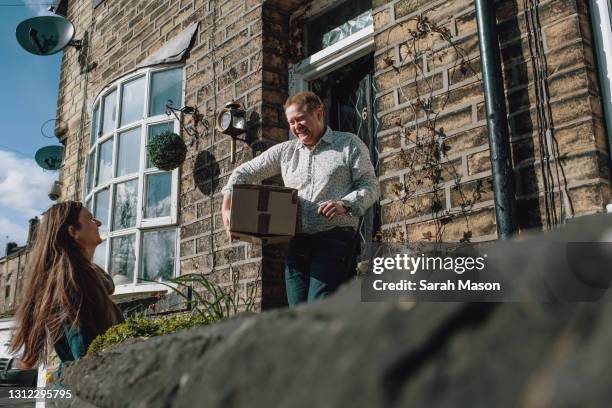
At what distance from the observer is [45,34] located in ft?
23.4

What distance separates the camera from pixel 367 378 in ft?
1.21

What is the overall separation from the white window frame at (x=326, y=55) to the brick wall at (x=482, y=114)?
0.64 m

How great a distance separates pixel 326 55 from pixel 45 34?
186 inches

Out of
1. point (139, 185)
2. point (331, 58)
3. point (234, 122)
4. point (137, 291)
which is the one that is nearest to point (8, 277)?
point (139, 185)

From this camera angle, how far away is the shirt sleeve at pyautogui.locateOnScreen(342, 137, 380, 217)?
8.70ft

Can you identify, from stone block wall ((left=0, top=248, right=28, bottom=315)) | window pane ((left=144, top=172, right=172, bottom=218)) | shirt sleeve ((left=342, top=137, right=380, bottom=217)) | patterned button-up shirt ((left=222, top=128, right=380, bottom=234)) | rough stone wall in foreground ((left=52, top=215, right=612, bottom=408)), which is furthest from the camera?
stone block wall ((left=0, top=248, right=28, bottom=315))

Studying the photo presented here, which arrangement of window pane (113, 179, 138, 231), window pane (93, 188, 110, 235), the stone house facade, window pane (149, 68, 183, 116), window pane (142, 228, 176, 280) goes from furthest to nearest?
window pane (93, 188, 110, 235) → window pane (113, 179, 138, 231) → window pane (149, 68, 183, 116) → window pane (142, 228, 176, 280) → the stone house facade

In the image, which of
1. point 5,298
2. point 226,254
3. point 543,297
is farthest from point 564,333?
point 5,298

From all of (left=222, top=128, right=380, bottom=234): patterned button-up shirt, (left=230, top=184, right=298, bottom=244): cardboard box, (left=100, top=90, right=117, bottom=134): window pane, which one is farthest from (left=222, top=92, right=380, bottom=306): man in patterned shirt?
(left=100, top=90, right=117, bottom=134): window pane

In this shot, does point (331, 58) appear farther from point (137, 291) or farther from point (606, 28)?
point (137, 291)

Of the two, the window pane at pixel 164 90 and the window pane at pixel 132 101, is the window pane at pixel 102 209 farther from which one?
the window pane at pixel 164 90

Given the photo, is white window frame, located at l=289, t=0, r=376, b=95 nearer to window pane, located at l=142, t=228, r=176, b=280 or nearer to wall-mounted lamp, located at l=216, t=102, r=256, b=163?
wall-mounted lamp, located at l=216, t=102, r=256, b=163

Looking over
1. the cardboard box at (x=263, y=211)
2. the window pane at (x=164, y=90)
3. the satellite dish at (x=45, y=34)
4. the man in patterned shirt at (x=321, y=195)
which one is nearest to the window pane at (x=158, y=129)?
the window pane at (x=164, y=90)

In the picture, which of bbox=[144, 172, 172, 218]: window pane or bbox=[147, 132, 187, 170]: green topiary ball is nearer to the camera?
bbox=[147, 132, 187, 170]: green topiary ball
